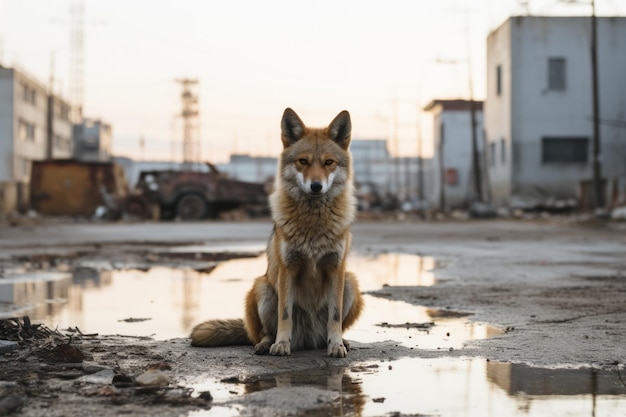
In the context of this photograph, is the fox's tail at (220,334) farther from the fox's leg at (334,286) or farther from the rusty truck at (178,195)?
the rusty truck at (178,195)

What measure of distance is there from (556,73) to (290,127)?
138 feet

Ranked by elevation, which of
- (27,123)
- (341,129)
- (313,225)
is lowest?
(313,225)

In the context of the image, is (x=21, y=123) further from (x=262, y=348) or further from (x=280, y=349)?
(x=280, y=349)

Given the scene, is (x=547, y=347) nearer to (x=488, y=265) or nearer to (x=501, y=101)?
(x=488, y=265)

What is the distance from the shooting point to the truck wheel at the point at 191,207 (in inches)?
1570

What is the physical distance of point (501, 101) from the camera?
47750 millimetres

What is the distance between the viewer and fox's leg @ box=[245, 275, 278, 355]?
5996 millimetres

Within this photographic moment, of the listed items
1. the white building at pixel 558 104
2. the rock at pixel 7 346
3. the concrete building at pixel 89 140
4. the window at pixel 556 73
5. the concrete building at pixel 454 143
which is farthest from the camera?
the concrete building at pixel 89 140

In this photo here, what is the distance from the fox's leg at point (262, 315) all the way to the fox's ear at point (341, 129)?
1.16m

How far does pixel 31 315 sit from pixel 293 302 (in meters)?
3.00

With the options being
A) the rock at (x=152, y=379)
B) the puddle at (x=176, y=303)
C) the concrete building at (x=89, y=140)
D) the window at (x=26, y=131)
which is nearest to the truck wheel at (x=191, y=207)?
the puddle at (x=176, y=303)

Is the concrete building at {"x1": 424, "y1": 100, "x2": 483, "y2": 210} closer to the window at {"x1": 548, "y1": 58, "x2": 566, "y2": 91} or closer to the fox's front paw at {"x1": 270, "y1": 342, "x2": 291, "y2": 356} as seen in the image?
the window at {"x1": 548, "y1": 58, "x2": 566, "y2": 91}

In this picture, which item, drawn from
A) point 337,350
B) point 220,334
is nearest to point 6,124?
point 220,334

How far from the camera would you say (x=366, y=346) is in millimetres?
6012
